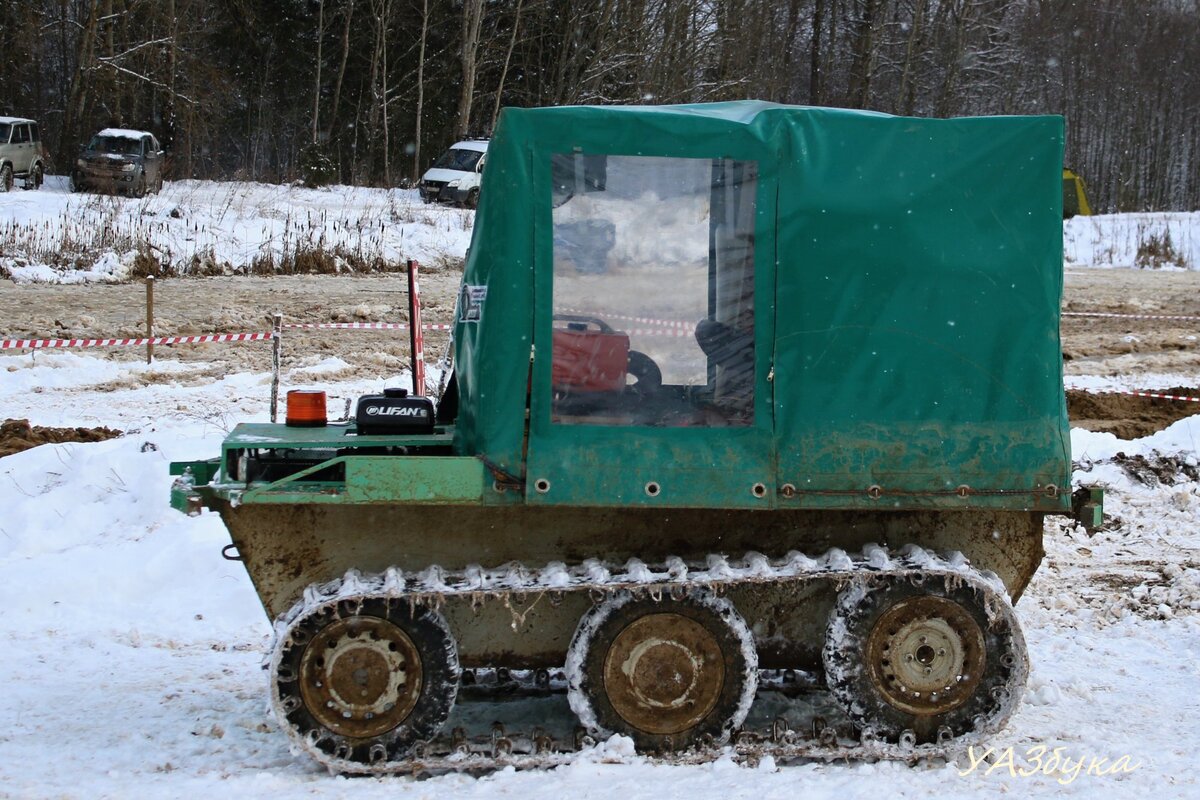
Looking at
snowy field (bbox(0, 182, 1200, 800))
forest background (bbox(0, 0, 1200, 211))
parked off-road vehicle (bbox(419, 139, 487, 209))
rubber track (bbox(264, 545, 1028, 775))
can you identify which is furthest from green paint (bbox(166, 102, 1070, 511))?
forest background (bbox(0, 0, 1200, 211))

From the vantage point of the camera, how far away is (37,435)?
10.6 m

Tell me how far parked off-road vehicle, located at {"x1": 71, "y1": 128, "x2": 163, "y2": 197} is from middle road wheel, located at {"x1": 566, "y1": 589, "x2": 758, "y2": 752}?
987 inches

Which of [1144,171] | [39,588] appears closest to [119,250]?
[39,588]

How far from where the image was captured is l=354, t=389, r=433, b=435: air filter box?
218 inches

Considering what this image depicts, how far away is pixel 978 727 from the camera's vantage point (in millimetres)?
5289

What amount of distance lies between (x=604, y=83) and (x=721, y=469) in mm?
34966

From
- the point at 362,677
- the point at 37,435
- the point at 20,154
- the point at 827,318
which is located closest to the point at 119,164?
the point at 20,154

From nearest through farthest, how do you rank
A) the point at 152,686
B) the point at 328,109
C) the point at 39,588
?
the point at 152,686
the point at 39,588
the point at 328,109

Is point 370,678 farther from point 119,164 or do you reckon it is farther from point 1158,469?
point 119,164

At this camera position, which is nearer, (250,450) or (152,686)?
(250,450)

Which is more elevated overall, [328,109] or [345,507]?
[328,109]

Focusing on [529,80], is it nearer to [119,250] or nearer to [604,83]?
[604,83]

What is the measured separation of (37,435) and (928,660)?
26.1 ft

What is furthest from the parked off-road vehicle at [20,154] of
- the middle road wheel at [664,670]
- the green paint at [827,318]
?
the middle road wheel at [664,670]
